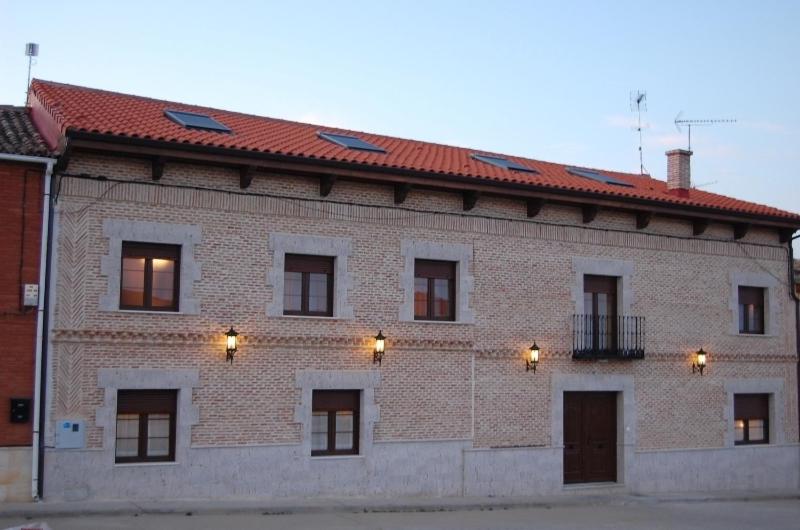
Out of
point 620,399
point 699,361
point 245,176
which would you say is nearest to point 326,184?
point 245,176

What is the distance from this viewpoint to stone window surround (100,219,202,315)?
53.5 ft

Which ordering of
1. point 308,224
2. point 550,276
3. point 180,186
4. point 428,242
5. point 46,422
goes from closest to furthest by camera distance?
point 46,422 < point 180,186 < point 308,224 < point 428,242 < point 550,276

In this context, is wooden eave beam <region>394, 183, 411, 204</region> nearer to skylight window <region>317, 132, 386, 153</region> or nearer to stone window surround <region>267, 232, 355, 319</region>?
stone window surround <region>267, 232, 355, 319</region>

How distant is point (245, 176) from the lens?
1742 cm

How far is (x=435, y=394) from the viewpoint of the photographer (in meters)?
19.2

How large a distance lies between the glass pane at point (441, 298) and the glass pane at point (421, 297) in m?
0.20

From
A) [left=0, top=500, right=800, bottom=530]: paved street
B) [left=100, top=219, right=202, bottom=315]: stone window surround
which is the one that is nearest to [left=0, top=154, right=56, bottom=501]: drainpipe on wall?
[left=100, top=219, right=202, bottom=315]: stone window surround

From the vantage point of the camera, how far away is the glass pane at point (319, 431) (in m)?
18.1

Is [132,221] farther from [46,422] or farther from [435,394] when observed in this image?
[435,394]

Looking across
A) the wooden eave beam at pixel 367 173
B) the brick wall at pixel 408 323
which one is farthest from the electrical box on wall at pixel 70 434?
the wooden eave beam at pixel 367 173

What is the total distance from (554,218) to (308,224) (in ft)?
18.8

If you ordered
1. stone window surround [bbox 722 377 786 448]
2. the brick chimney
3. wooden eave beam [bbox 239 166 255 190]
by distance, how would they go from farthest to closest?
the brick chimney → stone window surround [bbox 722 377 786 448] → wooden eave beam [bbox 239 166 255 190]

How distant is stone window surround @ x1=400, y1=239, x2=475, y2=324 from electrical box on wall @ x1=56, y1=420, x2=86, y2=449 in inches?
247

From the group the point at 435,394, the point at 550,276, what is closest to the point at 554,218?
the point at 550,276
